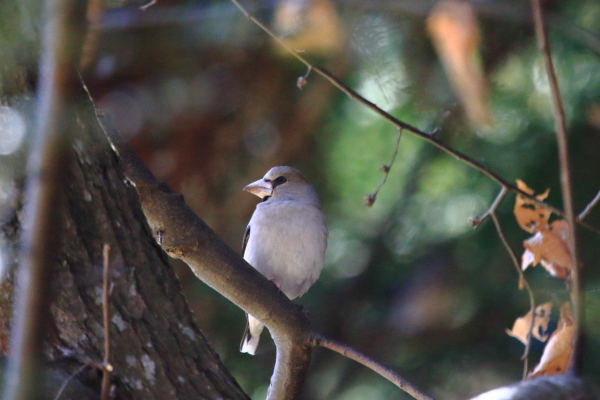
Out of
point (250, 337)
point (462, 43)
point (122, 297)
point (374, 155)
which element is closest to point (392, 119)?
point (462, 43)

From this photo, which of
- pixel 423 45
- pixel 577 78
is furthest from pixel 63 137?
pixel 577 78

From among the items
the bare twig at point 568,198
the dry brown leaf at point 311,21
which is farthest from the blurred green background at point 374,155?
the bare twig at point 568,198

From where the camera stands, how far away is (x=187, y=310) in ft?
9.75

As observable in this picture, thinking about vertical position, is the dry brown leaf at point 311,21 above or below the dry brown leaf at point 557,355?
above

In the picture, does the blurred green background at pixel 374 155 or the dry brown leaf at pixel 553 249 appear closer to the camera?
the dry brown leaf at pixel 553 249

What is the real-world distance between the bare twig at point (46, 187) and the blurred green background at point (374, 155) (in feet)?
8.33

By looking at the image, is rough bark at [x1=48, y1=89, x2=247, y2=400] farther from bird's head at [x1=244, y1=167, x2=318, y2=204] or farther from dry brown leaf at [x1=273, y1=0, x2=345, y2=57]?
bird's head at [x1=244, y1=167, x2=318, y2=204]

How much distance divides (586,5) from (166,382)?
3.41 m

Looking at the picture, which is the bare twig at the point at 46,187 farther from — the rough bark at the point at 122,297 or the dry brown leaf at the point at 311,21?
the dry brown leaf at the point at 311,21

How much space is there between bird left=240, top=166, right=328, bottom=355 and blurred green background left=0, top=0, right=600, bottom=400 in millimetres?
632

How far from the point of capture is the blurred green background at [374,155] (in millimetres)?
4168

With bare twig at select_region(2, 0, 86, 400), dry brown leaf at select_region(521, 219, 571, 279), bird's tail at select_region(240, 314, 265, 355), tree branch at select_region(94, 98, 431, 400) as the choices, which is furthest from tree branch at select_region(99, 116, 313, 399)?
bird's tail at select_region(240, 314, 265, 355)

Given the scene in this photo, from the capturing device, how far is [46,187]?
3.84ft

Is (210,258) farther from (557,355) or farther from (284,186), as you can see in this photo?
(284,186)
